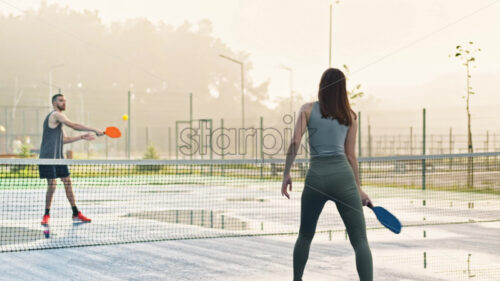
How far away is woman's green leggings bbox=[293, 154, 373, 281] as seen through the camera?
4.87 meters

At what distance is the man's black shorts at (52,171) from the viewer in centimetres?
980

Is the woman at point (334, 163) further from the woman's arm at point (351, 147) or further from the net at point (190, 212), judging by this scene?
the net at point (190, 212)

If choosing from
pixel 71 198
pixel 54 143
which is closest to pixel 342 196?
pixel 54 143

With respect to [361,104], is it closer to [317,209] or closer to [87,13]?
[87,13]

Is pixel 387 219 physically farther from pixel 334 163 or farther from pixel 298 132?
pixel 298 132

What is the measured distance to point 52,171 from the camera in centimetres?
981

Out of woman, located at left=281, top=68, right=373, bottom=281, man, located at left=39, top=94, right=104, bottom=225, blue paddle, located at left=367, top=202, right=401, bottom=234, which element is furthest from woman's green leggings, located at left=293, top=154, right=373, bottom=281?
man, located at left=39, top=94, right=104, bottom=225

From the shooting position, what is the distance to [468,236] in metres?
9.14

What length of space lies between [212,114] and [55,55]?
2580cm

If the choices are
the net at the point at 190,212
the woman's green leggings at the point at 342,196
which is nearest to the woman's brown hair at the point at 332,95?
the woman's green leggings at the point at 342,196

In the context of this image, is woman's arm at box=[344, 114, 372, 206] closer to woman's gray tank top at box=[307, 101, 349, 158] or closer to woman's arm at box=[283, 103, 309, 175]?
woman's gray tank top at box=[307, 101, 349, 158]

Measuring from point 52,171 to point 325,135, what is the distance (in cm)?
598

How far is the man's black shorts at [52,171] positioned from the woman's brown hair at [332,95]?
19.6ft

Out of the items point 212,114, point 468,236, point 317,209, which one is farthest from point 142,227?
point 212,114
